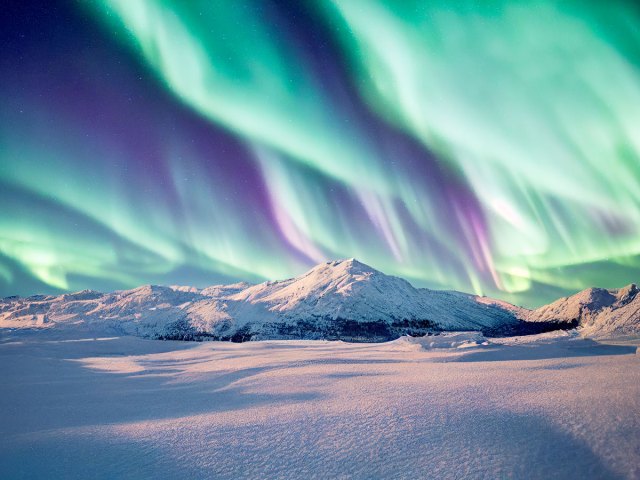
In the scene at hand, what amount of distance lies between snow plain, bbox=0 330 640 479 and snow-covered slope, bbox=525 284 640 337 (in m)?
17.9

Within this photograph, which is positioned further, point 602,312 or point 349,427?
point 602,312

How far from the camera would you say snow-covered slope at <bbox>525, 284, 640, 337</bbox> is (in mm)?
24108

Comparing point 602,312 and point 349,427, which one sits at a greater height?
point 349,427

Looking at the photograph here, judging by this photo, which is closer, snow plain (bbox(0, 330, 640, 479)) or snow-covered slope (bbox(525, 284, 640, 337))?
snow plain (bbox(0, 330, 640, 479))

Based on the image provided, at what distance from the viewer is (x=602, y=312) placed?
1253 inches

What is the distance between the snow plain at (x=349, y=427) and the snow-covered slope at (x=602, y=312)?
1790 cm

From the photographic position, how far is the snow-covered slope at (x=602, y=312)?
24108mm

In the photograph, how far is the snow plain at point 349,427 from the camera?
2.99 metres

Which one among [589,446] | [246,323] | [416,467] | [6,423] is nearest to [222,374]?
[6,423]

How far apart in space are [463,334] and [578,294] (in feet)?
713

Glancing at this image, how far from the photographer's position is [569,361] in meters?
7.68

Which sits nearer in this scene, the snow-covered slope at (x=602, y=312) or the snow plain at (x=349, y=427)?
the snow plain at (x=349, y=427)

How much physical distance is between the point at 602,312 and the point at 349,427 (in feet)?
126

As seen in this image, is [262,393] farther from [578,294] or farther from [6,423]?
[578,294]
